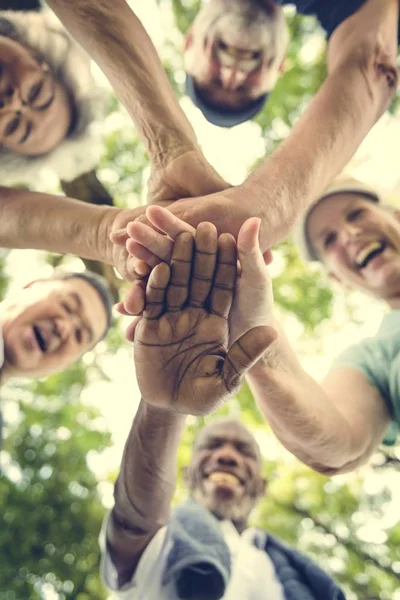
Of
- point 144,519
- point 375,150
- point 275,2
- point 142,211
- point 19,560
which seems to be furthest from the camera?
point 19,560

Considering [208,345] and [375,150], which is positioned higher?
[375,150]

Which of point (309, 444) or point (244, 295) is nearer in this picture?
point (244, 295)

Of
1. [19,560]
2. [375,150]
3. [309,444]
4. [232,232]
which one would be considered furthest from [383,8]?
[19,560]

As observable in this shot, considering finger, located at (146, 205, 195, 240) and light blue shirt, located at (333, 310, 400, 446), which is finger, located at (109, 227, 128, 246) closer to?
finger, located at (146, 205, 195, 240)

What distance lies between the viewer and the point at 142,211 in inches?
41.1

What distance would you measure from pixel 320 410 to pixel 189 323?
1.49ft

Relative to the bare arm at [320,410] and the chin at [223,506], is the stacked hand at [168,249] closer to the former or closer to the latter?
the bare arm at [320,410]

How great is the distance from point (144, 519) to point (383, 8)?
3.80 ft

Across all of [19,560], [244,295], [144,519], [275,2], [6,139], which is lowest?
[19,560]

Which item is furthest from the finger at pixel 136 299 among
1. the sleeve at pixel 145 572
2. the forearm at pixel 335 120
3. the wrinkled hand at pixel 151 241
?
the sleeve at pixel 145 572

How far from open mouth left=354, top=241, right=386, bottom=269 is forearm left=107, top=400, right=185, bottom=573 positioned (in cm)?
67

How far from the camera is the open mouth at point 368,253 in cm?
150

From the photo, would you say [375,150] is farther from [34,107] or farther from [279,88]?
[34,107]

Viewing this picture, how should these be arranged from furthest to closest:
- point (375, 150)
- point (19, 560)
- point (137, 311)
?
point (19, 560), point (375, 150), point (137, 311)
